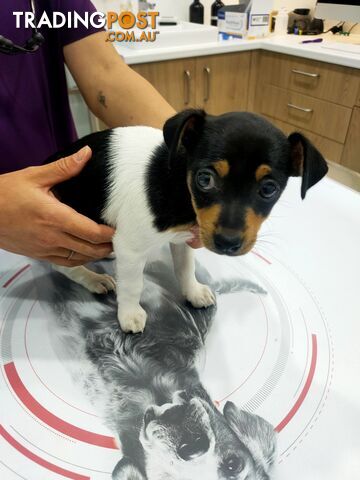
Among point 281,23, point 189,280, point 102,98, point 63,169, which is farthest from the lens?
point 281,23

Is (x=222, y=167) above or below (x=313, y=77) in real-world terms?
above

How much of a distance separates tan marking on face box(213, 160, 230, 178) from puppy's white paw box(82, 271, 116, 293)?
17.5 inches

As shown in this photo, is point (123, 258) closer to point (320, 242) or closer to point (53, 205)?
Result: point (53, 205)

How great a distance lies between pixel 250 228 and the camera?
658 mm

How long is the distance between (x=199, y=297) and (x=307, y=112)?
6.95ft

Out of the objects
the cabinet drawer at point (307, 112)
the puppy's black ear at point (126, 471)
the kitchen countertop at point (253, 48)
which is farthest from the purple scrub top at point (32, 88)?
the cabinet drawer at point (307, 112)

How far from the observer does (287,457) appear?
1.93 ft

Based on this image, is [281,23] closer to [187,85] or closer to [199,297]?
[187,85]

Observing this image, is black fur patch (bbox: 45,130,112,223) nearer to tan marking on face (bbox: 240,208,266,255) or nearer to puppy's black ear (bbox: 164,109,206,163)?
puppy's black ear (bbox: 164,109,206,163)

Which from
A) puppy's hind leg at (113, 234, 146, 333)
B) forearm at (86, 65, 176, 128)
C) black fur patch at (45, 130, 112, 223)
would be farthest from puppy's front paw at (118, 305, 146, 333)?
forearm at (86, 65, 176, 128)

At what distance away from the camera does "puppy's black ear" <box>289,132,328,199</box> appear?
0.66 meters

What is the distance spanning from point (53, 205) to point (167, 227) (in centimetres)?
25

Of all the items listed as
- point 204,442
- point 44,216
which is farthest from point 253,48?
point 204,442

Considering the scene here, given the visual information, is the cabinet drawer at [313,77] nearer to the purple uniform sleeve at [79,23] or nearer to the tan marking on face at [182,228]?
the purple uniform sleeve at [79,23]
